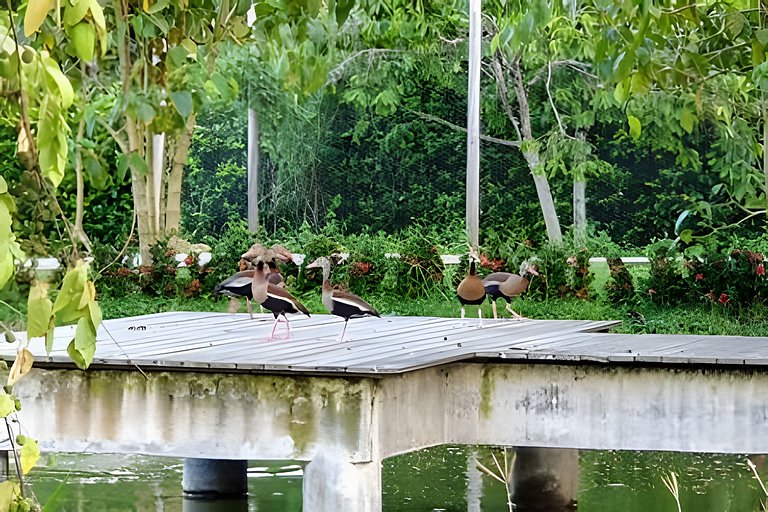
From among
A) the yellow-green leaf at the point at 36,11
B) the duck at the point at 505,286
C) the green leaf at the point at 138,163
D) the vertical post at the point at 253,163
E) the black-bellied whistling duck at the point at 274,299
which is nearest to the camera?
the yellow-green leaf at the point at 36,11

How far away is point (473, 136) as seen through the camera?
43.4 ft

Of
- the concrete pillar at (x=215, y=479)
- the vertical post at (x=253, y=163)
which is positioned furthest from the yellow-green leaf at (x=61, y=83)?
the vertical post at (x=253, y=163)

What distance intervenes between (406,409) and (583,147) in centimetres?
1192

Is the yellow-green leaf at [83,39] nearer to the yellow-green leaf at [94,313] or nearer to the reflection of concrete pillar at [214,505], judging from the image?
the yellow-green leaf at [94,313]

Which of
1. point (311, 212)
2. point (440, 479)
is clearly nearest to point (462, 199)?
point (311, 212)

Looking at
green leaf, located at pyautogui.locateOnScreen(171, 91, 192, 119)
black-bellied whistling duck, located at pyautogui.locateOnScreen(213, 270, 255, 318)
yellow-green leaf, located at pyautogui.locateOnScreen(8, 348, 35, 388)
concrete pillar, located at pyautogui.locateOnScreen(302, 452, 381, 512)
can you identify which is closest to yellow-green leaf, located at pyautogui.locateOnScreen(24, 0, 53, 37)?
yellow-green leaf, located at pyautogui.locateOnScreen(8, 348, 35, 388)

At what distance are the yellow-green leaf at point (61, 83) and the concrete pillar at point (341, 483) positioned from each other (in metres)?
3.08

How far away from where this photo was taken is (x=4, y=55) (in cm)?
168

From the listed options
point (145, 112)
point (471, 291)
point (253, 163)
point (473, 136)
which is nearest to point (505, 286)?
point (471, 291)

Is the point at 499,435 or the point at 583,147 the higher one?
the point at 583,147

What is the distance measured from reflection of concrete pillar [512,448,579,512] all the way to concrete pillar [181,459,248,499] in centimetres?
151

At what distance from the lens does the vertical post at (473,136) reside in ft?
41.7

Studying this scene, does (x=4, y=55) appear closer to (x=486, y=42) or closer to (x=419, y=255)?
(x=419, y=255)

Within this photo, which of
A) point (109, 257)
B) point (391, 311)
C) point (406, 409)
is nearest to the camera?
point (406, 409)
